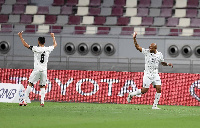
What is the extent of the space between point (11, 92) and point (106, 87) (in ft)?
12.3

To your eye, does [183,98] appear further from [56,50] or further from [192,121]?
[56,50]

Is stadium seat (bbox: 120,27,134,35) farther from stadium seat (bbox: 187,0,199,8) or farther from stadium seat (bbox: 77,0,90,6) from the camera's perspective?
stadium seat (bbox: 187,0,199,8)

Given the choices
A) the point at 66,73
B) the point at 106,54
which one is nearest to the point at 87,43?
the point at 106,54

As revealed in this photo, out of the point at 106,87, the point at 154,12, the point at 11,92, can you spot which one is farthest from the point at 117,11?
the point at 11,92

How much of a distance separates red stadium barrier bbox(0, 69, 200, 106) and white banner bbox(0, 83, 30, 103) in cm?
190

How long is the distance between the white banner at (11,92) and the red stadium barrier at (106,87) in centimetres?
190

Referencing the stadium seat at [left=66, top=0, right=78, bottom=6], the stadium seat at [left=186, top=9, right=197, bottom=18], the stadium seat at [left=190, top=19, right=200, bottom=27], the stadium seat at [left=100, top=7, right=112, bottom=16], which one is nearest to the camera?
the stadium seat at [left=190, top=19, right=200, bottom=27]

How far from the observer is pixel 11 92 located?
17734 mm

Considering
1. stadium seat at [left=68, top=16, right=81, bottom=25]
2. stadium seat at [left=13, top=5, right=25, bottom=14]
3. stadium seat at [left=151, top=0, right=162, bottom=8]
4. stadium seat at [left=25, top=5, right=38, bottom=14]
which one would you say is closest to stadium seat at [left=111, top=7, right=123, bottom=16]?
stadium seat at [left=151, top=0, right=162, bottom=8]

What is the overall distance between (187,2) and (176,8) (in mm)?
882

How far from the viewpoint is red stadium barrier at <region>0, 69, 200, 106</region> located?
1941cm

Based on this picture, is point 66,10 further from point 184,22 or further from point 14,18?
point 184,22

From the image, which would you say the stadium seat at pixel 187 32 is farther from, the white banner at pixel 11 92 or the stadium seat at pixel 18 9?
the white banner at pixel 11 92

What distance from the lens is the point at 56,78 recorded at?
65.2 ft
